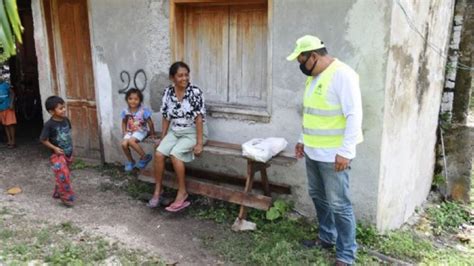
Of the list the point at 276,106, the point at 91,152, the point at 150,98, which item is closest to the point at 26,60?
the point at 91,152

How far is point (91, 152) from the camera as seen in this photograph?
6500 millimetres

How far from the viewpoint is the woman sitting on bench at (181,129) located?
4574 millimetres

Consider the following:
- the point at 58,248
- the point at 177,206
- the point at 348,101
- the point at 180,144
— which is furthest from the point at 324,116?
the point at 58,248

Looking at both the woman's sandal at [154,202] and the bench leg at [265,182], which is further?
the woman's sandal at [154,202]

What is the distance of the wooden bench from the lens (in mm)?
4250

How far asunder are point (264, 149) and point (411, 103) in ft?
5.76

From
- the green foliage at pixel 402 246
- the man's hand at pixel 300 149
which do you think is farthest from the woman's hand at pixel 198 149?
the green foliage at pixel 402 246

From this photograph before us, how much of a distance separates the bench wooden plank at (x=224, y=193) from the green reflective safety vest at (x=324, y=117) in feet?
3.50

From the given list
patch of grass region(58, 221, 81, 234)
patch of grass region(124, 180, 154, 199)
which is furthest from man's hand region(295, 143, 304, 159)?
patch of grass region(58, 221, 81, 234)

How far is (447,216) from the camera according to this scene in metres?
5.43

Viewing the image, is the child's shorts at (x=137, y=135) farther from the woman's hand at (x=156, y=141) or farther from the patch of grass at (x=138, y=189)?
the patch of grass at (x=138, y=189)

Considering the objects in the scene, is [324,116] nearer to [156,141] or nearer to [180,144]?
[180,144]

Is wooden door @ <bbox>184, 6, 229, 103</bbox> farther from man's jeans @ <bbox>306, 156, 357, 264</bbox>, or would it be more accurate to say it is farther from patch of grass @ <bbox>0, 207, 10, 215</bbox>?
patch of grass @ <bbox>0, 207, 10, 215</bbox>

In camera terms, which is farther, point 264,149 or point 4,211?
point 4,211
